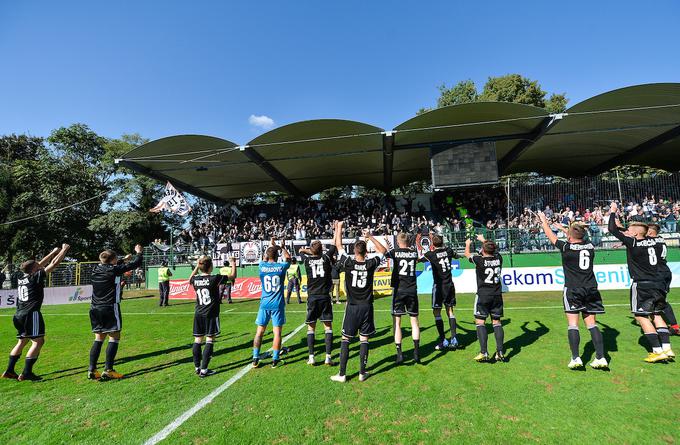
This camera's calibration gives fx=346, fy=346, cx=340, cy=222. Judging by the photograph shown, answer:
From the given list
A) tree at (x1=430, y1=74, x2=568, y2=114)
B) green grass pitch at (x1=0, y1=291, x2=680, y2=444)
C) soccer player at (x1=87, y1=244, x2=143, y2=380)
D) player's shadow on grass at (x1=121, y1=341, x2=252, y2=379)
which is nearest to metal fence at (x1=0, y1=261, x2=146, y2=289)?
green grass pitch at (x1=0, y1=291, x2=680, y2=444)

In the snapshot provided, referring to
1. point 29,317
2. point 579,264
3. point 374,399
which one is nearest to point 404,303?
point 374,399

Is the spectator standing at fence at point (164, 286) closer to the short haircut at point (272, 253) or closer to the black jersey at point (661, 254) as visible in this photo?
the short haircut at point (272, 253)

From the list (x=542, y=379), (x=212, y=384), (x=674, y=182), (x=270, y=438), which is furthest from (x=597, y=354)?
(x=674, y=182)

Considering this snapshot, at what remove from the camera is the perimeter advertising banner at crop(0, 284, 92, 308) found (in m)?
18.4

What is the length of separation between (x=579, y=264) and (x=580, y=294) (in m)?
0.48

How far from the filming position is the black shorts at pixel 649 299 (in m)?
5.79

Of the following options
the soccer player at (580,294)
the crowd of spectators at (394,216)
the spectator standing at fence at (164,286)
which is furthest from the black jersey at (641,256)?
the spectator standing at fence at (164,286)

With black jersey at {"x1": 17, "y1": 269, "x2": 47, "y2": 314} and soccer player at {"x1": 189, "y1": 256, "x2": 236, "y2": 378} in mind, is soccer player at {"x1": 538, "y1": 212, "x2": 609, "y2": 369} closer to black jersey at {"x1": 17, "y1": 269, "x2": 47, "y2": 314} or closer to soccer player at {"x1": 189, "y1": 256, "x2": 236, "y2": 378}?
soccer player at {"x1": 189, "y1": 256, "x2": 236, "y2": 378}

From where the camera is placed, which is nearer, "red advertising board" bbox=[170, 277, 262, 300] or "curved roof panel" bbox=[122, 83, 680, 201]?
"curved roof panel" bbox=[122, 83, 680, 201]

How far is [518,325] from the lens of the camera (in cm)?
850

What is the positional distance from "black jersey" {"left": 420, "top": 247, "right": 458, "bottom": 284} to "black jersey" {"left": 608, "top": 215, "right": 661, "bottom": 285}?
283cm

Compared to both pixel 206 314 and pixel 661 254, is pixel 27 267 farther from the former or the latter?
pixel 661 254

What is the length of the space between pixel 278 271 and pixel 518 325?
6.18 metres

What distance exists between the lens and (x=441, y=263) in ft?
23.3
